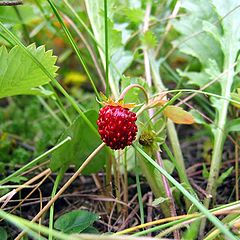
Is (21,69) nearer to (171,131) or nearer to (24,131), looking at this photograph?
(171,131)

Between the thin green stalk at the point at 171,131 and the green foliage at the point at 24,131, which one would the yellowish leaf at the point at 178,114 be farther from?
the green foliage at the point at 24,131

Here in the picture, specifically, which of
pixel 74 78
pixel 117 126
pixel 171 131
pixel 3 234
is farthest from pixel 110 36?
pixel 74 78

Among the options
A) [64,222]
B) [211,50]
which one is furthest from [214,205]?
[211,50]

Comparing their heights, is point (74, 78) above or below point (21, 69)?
below

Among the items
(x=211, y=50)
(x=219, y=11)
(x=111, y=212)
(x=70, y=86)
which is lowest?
(x=70, y=86)

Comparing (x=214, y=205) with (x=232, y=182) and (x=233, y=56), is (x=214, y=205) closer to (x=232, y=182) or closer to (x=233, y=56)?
(x=232, y=182)

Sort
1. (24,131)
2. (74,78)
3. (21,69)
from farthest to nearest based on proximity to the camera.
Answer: (74,78) < (24,131) < (21,69)

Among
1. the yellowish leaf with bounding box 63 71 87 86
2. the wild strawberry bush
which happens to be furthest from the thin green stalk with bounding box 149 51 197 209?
the yellowish leaf with bounding box 63 71 87 86

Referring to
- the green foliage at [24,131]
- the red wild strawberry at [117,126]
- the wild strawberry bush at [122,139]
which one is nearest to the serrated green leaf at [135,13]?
the wild strawberry bush at [122,139]
